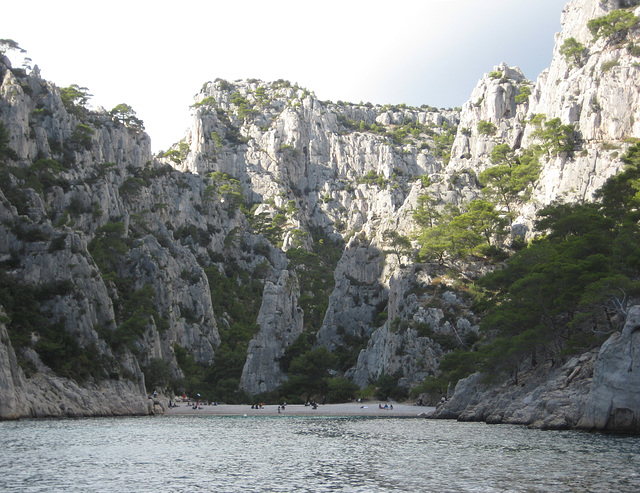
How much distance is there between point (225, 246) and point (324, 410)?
5687 cm

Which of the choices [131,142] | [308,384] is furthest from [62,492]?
[131,142]

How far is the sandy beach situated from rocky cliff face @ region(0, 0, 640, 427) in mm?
5426

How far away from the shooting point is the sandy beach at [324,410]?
5472cm

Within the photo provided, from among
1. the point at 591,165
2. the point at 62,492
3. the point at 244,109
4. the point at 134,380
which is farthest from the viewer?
the point at 244,109

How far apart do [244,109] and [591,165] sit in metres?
110

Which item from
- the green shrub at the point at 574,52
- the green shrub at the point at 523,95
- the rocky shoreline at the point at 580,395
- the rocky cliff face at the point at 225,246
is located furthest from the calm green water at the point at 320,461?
the green shrub at the point at 523,95

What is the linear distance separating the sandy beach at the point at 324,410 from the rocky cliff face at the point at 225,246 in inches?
214

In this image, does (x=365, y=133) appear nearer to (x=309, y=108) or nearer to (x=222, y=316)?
(x=309, y=108)

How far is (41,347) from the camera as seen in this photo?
49562 millimetres

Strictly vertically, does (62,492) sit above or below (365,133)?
below

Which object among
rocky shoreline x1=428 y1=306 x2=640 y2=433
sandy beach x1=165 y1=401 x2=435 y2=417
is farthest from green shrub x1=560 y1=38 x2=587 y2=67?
rocky shoreline x1=428 y1=306 x2=640 y2=433

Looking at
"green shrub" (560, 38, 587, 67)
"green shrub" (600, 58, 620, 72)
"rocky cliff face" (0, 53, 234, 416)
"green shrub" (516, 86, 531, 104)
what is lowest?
"rocky cliff face" (0, 53, 234, 416)

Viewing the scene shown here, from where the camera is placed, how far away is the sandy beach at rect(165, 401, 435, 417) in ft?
180

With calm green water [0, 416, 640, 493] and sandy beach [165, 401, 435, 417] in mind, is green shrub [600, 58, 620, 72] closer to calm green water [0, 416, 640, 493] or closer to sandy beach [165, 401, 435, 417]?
sandy beach [165, 401, 435, 417]
